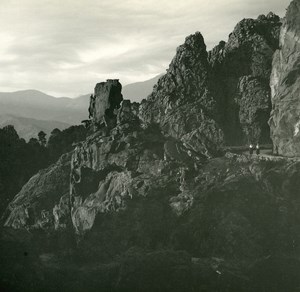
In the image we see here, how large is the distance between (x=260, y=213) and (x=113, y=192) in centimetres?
2417

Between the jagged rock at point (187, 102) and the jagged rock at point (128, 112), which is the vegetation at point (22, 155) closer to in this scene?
the jagged rock at point (128, 112)

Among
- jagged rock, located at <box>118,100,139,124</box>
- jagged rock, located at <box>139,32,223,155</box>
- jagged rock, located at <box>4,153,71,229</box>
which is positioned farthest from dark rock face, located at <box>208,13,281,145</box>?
jagged rock, located at <box>4,153,71,229</box>

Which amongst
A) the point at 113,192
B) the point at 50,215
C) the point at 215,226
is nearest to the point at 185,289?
the point at 215,226

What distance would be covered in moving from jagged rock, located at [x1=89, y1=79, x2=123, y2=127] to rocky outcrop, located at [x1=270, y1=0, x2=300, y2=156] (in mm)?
32092

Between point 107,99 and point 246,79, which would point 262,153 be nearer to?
point 246,79

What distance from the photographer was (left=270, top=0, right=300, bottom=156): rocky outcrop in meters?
69.1

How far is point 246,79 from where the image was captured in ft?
261

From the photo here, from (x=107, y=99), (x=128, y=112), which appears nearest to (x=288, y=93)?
(x=128, y=112)

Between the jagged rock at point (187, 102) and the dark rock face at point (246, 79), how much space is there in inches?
143

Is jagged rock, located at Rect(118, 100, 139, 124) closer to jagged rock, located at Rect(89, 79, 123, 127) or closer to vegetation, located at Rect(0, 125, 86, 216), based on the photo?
jagged rock, located at Rect(89, 79, 123, 127)

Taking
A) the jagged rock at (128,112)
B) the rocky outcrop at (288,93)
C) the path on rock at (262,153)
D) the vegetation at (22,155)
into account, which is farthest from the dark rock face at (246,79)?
the vegetation at (22,155)

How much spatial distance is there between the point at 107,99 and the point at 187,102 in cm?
1845

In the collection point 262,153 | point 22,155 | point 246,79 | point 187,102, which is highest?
point 246,79

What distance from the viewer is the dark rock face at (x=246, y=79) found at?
7812 cm
